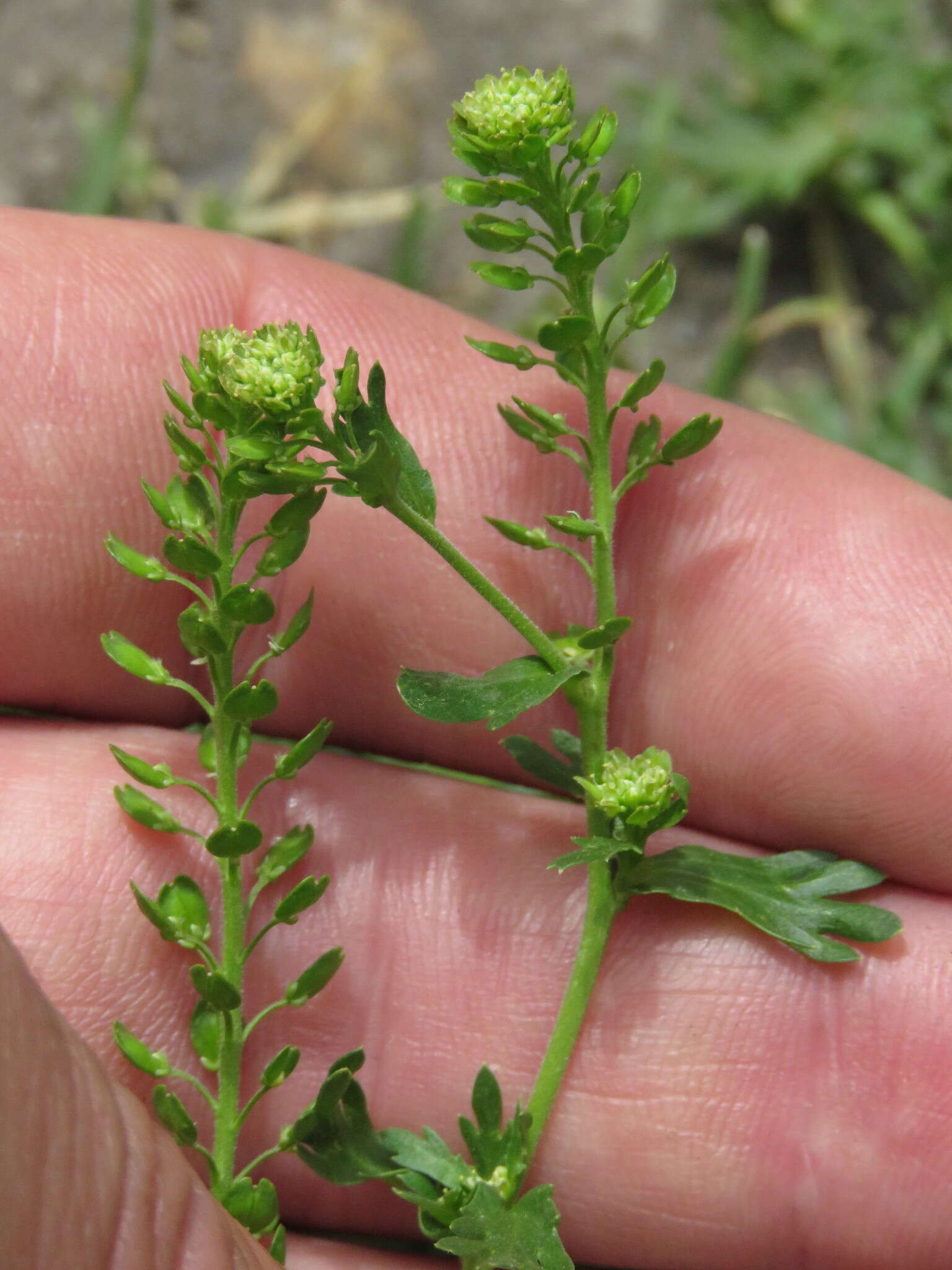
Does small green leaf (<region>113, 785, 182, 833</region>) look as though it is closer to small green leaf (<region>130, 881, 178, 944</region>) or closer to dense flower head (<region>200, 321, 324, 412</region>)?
small green leaf (<region>130, 881, 178, 944</region>)

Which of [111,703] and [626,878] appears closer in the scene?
[626,878]

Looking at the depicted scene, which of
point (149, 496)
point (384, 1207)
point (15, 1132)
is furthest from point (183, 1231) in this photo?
point (149, 496)

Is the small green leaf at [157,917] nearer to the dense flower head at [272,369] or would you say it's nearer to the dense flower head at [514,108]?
the dense flower head at [272,369]

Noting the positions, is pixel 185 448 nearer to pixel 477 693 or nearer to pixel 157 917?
pixel 477 693

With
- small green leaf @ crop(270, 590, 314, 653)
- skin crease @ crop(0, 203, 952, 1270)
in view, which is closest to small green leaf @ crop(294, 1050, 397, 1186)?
skin crease @ crop(0, 203, 952, 1270)

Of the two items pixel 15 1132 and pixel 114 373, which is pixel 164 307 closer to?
pixel 114 373
